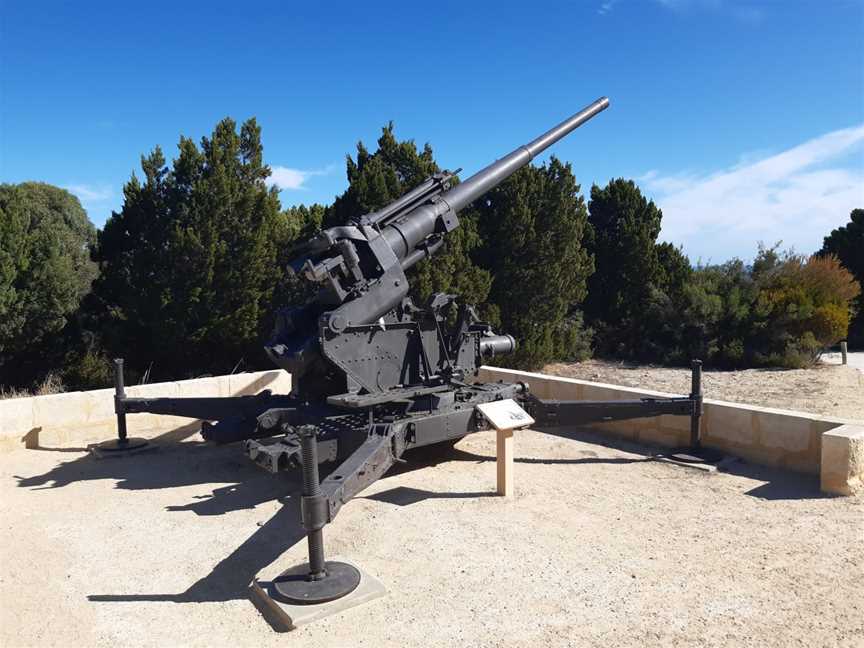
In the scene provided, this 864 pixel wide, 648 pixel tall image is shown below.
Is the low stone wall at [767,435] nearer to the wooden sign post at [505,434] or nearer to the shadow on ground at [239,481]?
the shadow on ground at [239,481]

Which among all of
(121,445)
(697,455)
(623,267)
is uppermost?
(623,267)

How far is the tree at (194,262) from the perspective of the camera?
973cm

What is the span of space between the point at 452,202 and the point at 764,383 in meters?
8.14

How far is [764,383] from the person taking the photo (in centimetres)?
1145

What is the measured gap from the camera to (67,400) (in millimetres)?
6496

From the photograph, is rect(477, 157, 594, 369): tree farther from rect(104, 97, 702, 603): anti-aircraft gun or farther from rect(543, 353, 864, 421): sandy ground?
rect(104, 97, 702, 603): anti-aircraft gun

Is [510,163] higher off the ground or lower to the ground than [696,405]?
→ higher

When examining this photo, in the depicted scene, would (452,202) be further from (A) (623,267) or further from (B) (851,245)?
(B) (851,245)

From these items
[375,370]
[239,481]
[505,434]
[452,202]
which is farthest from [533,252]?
[239,481]

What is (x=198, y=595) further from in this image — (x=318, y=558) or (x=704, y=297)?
(x=704, y=297)

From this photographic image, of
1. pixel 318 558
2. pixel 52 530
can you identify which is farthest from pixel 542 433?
pixel 52 530

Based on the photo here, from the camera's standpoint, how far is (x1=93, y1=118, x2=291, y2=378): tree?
973 centimetres

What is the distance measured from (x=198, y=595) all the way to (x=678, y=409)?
162 inches

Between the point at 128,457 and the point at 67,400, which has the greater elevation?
the point at 67,400
